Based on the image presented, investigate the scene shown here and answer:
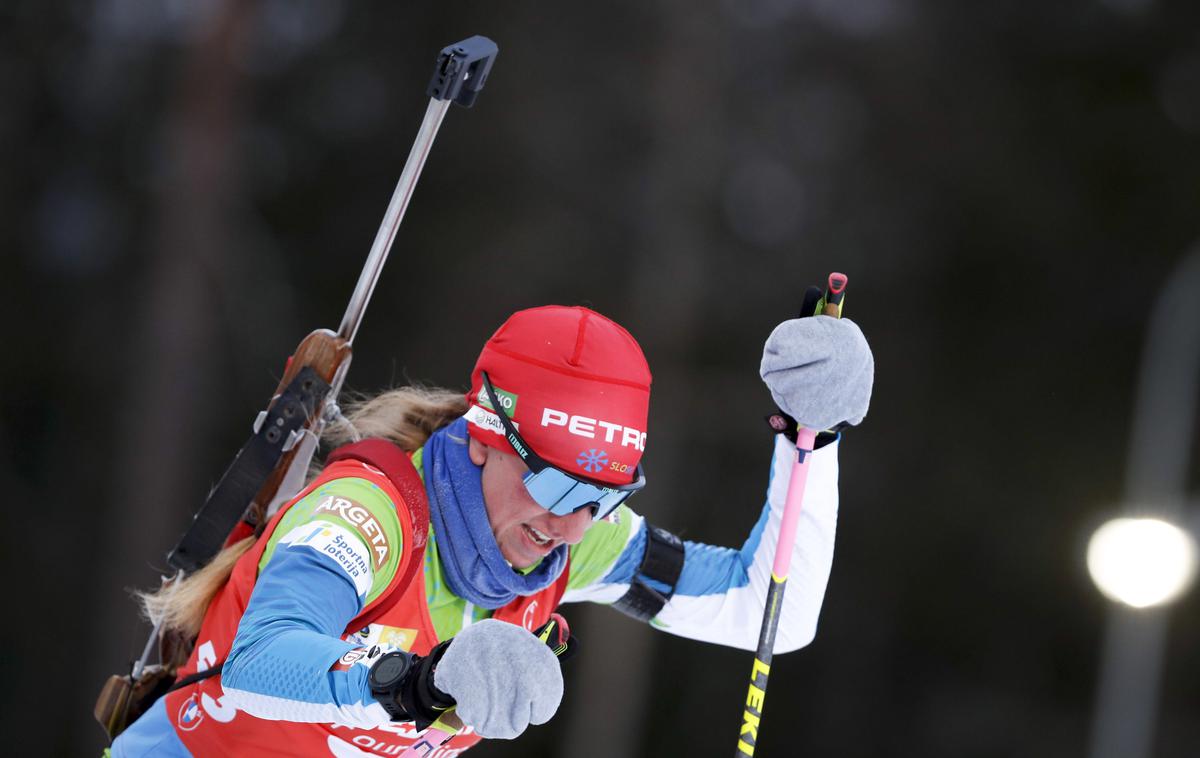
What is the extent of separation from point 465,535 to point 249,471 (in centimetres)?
67

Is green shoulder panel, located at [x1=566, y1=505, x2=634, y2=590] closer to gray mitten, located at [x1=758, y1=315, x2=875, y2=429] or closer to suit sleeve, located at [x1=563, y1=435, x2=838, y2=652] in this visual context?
suit sleeve, located at [x1=563, y1=435, x2=838, y2=652]

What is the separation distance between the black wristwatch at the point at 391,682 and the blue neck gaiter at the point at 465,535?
1.74 feet

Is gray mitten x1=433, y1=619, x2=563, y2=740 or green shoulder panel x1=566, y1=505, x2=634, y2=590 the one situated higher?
green shoulder panel x1=566, y1=505, x2=634, y2=590

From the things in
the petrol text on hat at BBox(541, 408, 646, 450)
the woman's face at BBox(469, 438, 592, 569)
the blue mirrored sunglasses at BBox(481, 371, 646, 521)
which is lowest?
the woman's face at BBox(469, 438, 592, 569)

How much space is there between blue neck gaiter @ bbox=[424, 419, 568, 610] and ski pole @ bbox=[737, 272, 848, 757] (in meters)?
0.54

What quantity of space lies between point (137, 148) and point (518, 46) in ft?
11.4

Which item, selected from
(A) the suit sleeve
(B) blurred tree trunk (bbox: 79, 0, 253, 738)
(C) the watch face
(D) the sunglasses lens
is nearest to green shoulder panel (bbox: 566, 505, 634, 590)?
(A) the suit sleeve

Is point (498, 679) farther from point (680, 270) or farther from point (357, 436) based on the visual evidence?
point (680, 270)

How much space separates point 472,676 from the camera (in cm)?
186

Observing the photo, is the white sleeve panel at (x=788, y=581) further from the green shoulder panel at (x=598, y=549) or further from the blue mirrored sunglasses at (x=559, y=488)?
the blue mirrored sunglasses at (x=559, y=488)

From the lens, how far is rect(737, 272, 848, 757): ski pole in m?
2.75

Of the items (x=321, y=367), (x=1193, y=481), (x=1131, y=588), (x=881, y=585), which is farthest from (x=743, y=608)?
(x=881, y=585)

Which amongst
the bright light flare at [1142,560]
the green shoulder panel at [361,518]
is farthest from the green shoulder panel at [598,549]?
the bright light flare at [1142,560]

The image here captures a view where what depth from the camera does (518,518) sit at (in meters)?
2.50
